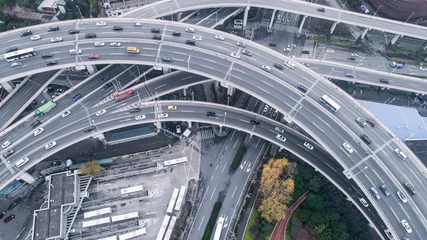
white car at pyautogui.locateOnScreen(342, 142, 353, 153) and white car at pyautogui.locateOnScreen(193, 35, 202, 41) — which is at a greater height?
white car at pyautogui.locateOnScreen(193, 35, 202, 41)

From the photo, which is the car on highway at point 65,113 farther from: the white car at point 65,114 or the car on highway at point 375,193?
the car on highway at point 375,193

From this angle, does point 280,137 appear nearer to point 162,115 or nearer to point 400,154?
point 400,154

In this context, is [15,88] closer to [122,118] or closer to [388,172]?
[122,118]

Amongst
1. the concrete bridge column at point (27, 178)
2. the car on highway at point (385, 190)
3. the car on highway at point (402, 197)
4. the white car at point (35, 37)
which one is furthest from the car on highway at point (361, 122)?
the white car at point (35, 37)

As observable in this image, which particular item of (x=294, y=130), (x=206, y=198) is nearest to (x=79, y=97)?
(x=206, y=198)

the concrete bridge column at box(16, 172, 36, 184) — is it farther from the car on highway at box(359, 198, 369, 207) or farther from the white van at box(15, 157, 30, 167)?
the car on highway at box(359, 198, 369, 207)

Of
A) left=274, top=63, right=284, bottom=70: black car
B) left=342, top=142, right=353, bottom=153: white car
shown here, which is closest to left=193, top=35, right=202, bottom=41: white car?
left=274, top=63, right=284, bottom=70: black car

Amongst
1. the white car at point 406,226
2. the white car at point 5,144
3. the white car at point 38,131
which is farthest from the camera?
the white car at point 38,131
